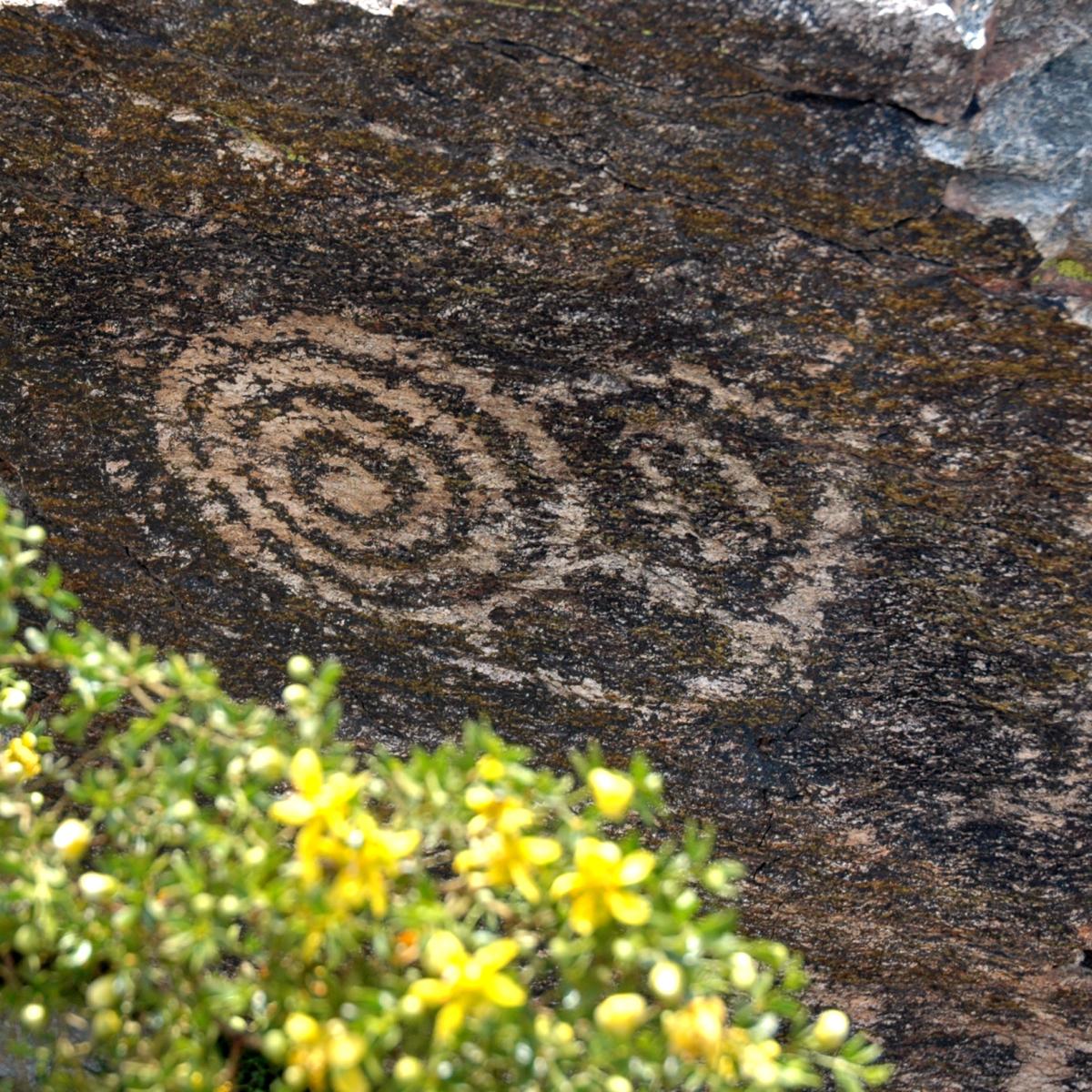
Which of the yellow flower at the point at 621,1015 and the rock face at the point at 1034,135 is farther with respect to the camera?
the rock face at the point at 1034,135

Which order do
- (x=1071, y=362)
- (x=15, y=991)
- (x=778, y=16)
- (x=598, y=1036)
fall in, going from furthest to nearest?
(x=1071, y=362) → (x=778, y=16) → (x=15, y=991) → (x=598, y=1036)

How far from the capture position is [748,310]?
3.63ft

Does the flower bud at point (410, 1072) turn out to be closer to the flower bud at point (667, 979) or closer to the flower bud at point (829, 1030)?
the flower bud at point (667, 979)

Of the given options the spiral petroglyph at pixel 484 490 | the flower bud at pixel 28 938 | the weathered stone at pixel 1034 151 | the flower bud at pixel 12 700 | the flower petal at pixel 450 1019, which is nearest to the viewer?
the flower petal at pixel 450 1019

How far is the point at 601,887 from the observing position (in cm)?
63

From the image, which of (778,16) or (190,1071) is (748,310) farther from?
(190,1071)

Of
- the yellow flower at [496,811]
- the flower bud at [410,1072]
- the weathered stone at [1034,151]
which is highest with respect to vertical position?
the weathered stone at [1034,151]

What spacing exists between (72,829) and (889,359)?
0.85 metres

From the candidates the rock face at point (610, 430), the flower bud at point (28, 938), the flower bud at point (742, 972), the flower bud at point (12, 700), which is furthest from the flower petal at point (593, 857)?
the rock face at point (610, 430)

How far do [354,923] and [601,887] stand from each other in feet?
0.48

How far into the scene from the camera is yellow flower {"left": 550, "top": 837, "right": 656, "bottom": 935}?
24.5 inches

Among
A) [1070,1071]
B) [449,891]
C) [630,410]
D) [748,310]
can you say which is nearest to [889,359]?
[748,310]

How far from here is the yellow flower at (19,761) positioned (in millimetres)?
854

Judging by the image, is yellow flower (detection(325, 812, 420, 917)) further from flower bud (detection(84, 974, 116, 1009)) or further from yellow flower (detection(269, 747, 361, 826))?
flower bud (detection(84, 974, 116, 1009))
